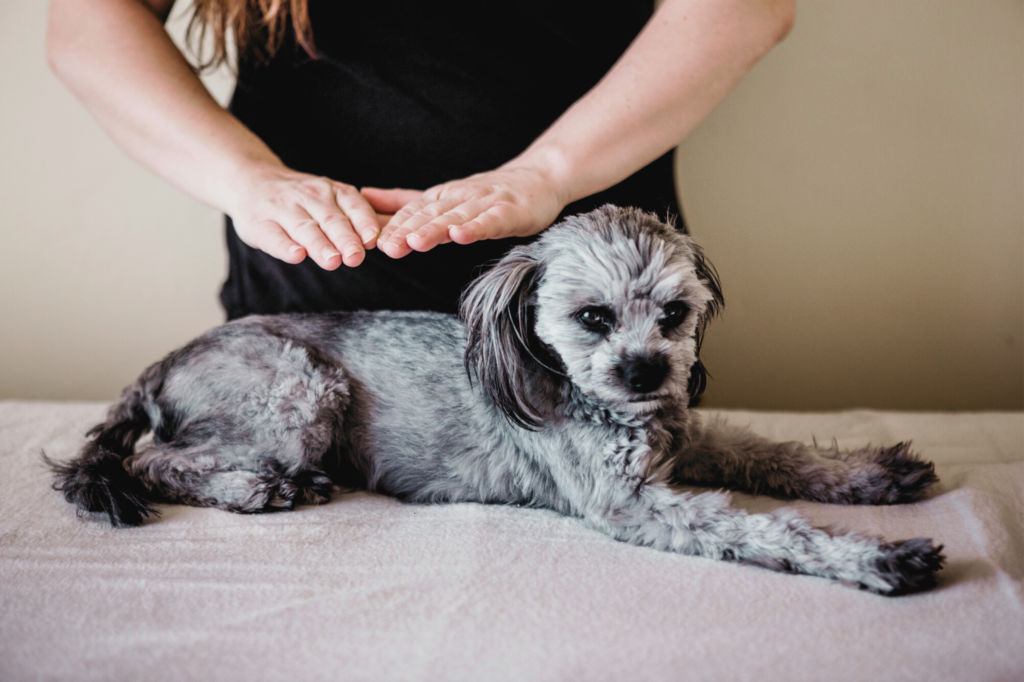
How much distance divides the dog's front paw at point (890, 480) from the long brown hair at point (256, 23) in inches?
78.6

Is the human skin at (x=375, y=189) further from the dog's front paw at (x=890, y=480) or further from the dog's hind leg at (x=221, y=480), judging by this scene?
the dog's front paw at (x=890, y=480)

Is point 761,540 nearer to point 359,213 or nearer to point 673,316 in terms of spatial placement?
point 673,316

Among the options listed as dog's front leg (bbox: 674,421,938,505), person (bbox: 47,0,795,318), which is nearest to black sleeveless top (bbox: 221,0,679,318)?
person (bbox: 47,0,795,318)

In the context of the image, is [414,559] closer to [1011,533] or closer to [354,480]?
[354,480]

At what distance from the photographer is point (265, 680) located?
3.33 ft

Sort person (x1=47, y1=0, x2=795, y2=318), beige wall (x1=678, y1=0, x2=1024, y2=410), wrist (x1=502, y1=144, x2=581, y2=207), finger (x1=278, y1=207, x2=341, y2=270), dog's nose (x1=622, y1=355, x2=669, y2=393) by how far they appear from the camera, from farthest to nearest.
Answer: beige wall (x1=678, y1=0, x2=1024, y2=410) < person (x1=47, y1=0, x2=795, y2=318) < wrist (x1=502, y1=144, x2=581, y2=207) < finger (x1=278, y1=207, x2=341, y2=270) < dog's nose (x1=622, y1=355, x2=669, y2=393)

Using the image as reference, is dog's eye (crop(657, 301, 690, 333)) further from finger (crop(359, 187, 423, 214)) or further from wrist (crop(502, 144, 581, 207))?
finger (crop(359, 187, 423, 214))

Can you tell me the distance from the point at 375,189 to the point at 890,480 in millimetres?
1538

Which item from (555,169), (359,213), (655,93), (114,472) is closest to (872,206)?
(655,93)

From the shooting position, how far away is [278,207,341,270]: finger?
1472mm

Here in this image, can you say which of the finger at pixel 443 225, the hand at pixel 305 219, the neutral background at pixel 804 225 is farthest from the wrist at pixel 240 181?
the neutral background at pixel 804 225

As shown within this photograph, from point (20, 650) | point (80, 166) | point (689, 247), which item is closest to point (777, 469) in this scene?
point (689, 247)

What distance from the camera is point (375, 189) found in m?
1.90

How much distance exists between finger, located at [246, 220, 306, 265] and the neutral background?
1488mm
